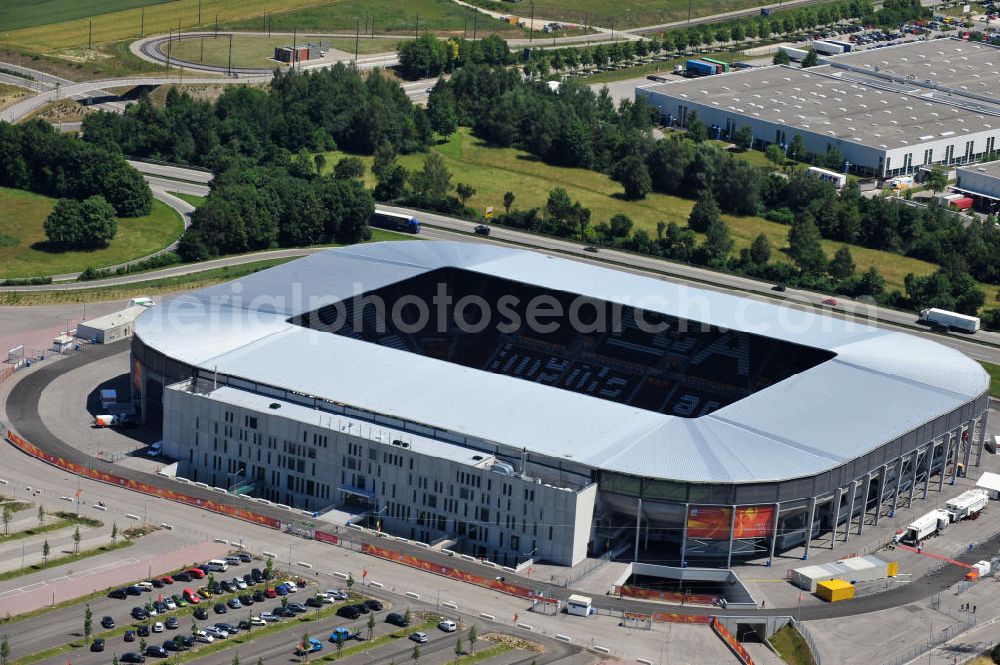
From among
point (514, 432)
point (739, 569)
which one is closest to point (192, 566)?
point (514, 432)

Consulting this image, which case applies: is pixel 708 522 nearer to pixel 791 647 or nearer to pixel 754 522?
pixel 754 522

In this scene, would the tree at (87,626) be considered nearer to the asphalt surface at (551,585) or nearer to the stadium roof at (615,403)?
the asphalt surface at (551,585)

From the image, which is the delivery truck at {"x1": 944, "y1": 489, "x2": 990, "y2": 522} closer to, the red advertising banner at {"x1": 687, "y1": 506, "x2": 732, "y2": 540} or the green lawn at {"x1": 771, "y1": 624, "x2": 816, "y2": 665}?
the red advertising banner at {"x1": 687, "y1": 506, "x2": 732, "y2": 540}

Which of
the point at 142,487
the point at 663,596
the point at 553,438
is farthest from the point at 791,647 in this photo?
the point at 142,487

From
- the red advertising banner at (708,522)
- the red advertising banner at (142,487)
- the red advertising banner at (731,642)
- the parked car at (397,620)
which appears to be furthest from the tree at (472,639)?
the red advertising banner at (142,487)

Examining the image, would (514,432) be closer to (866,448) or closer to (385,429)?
(385,429)

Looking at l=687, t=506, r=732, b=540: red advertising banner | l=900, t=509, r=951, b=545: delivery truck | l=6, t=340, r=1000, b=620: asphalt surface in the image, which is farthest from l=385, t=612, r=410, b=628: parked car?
l=900, t=509, r=951, b=545: delivery truck

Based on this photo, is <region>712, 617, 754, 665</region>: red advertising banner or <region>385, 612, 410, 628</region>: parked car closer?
<region>712, 617, 754, 665</region>: red advertising banner
